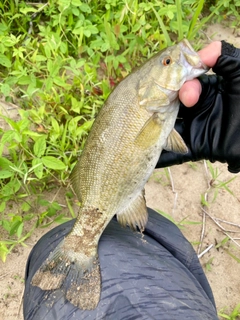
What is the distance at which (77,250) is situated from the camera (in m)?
1.89

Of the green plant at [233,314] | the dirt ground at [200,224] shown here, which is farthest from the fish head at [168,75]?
the green plant at [233,314]

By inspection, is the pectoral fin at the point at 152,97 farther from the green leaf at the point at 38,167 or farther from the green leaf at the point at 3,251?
the green leaf at the point at 3,251

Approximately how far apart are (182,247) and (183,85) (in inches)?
40.7

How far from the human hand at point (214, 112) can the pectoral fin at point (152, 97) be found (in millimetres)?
95

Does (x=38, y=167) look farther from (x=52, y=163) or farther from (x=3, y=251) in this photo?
(x=3, y=251)

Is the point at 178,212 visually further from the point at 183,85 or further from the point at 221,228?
the point at 183,85

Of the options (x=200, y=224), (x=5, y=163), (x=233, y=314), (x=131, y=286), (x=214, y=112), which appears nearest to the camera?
(x=131, y=286)

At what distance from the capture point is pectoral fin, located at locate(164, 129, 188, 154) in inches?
76.0

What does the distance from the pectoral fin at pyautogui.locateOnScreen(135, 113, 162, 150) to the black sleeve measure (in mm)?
572

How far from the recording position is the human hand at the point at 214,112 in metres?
1.89

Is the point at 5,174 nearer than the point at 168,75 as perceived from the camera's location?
No

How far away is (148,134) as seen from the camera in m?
1.88

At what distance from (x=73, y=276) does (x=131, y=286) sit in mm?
301

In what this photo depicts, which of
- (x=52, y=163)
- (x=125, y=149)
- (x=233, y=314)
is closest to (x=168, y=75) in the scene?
(x=125, y=149)
